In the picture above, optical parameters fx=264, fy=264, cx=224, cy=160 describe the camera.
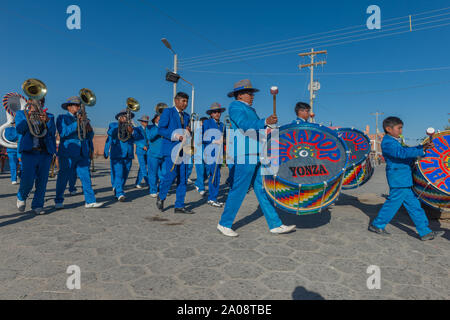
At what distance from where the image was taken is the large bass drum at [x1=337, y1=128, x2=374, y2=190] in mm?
5043

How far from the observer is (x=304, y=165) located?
3.34 meters

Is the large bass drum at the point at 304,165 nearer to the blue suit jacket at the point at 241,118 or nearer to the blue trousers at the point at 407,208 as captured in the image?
the blue suit jacket at the point at 241,118

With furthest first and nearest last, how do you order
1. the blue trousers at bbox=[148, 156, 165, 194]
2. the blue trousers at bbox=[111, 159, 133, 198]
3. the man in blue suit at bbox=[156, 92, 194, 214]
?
the blue trousers at bbox=[148, 156, 165, 194], the blue trousers at bbox=[111, 159, 133, 198], the man in blue suit at bbox=[156, 92, 194, 214]

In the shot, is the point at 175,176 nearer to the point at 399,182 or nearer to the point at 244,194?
the point at 244,194

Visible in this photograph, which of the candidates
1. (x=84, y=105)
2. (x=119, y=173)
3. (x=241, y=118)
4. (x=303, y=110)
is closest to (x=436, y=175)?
(x=303, y=110)

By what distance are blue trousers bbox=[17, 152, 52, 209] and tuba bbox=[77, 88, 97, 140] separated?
2.34 ft

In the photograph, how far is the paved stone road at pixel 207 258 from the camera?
2.24 metres

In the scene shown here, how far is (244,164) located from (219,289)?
1.82 meters

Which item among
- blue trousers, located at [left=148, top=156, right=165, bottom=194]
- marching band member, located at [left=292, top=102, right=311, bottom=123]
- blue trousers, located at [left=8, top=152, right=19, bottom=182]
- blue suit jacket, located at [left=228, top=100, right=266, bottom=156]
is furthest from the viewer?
blue trousers, located at [left=8, top=152, right=19, bottom=182]

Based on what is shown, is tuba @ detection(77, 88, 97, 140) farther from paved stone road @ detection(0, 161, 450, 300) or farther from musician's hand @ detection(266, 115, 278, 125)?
musician's hand @ detection(266, 115, 278, 125)

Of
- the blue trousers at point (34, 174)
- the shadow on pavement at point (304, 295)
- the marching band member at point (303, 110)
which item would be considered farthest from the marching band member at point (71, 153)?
the shadow on pavement at point (304, 295)

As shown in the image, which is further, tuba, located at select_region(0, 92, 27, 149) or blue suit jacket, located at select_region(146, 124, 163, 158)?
blue suit jacket, located at select_region(146, 124, 163, 158)

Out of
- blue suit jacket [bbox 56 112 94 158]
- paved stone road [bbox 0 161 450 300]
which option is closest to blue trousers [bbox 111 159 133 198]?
blue suit jacket [bbox 56 112 94 158]

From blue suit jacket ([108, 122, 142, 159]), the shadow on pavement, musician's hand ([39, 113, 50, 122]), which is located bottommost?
the shadow on pavement
